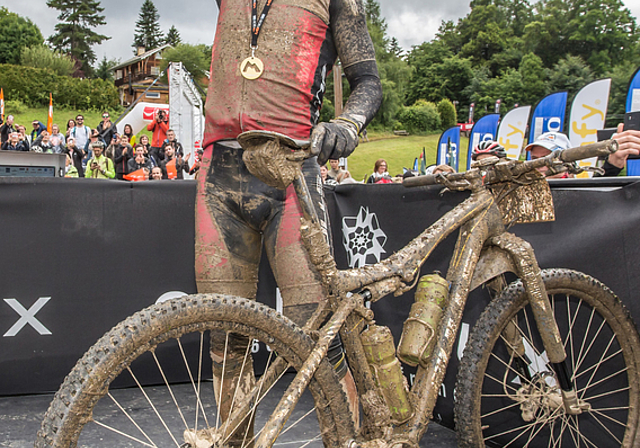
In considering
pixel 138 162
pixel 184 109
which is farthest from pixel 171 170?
pixel 184 109

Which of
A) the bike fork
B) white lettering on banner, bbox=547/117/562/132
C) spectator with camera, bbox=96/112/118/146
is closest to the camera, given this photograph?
the bike fork

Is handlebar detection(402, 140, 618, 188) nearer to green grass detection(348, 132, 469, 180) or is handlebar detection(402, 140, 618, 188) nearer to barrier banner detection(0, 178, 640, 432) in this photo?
barrier banner detection(0, 178, 640, 432)

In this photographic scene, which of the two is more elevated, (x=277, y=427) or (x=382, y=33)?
(x=382, y=33)

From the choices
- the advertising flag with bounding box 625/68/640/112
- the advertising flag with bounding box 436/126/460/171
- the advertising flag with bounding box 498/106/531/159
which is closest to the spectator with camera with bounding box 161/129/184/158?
Result: the advertising flag with bounding box 625/68/640/112

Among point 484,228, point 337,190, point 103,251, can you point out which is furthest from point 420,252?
point 103,251

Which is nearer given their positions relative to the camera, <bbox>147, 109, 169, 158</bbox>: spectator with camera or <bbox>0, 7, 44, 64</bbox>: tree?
<bbox>147, 109, 169, 158</bbox>: spectator with camera

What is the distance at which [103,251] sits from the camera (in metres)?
3.49

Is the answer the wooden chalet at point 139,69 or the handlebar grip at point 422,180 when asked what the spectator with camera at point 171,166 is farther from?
the wooden chalet at point 139,69

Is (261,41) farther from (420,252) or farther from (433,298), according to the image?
(433,298)

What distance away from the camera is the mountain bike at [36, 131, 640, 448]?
141cm

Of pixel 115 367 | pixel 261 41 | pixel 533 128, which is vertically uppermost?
pixel 533 128

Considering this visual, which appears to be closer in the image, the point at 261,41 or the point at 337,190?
the point at 261,41

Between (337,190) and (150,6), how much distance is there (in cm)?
12504

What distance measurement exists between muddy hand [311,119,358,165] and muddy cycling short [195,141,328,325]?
292 millimetres
